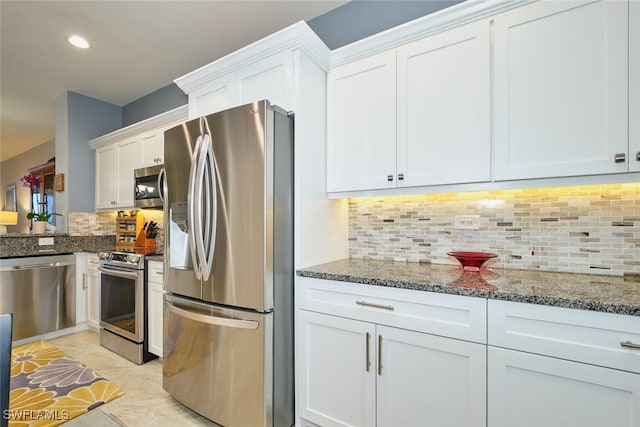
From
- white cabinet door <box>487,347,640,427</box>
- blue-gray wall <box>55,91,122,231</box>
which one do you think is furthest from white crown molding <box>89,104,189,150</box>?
white cabinet door <box>487,347,640,427</box>

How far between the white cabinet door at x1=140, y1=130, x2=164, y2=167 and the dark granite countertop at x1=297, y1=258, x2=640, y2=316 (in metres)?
2.27

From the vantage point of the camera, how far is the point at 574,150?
52.1 inches

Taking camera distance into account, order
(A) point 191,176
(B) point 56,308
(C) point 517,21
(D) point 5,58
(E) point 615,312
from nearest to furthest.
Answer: (E) point 615,312, (C) point 517,21, (A) point 191,176, (D) point 5,58, (B) point 56,308

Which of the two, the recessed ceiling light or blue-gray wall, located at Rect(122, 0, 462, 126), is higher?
the recessed ceiling light

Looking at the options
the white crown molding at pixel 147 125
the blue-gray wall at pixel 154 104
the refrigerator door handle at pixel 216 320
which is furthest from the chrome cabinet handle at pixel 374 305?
the blue-gray wall at pixel 154 104

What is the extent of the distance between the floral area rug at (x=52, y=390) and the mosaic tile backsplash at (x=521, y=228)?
2125mm

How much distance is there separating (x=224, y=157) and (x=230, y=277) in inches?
26.8

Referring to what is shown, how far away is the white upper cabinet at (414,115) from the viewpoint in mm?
1528

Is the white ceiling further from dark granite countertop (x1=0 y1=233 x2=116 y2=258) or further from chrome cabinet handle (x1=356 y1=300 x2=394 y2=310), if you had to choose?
chrome cabinet handle (x1=356 y1=300 x2=394 y2=310)

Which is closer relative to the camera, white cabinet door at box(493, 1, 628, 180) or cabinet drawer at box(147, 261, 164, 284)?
white cabinet door at box(493, 1, 628, 180)

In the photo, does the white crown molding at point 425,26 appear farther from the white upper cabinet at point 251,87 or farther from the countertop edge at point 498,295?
the countertop edge at point 498,295

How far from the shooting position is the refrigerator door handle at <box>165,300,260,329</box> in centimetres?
158

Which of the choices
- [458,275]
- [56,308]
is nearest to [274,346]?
[458,275]

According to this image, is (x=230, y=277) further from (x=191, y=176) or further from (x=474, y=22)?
(x=474, y=22)
